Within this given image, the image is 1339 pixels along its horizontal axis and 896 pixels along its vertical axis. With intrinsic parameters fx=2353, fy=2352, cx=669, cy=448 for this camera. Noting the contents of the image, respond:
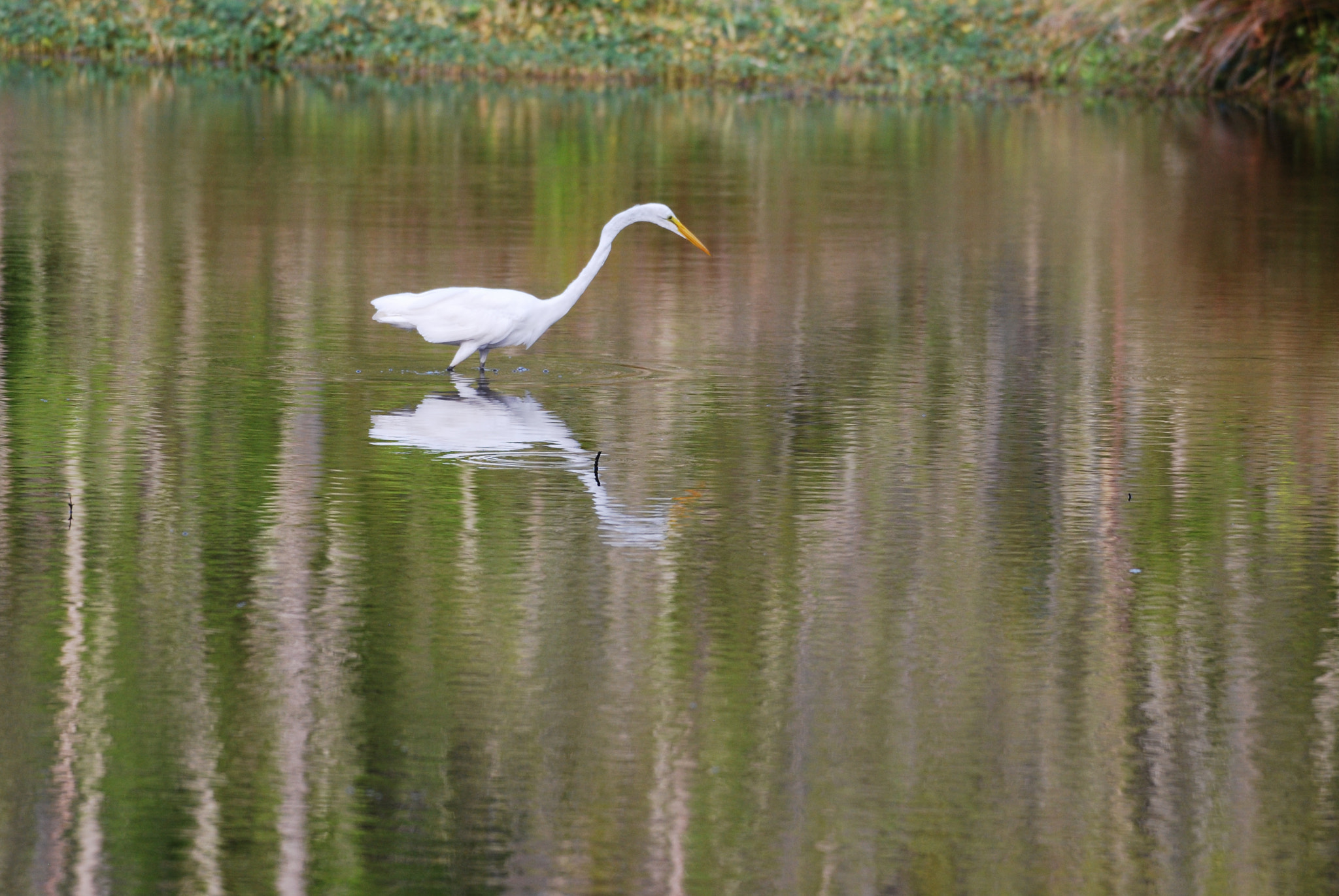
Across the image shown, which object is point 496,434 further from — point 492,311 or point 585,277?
point 585,277

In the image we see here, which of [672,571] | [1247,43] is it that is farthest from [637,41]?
[672,571]

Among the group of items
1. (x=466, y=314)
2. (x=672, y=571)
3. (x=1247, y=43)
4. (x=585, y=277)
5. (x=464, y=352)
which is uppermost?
(x=1247, y=43)

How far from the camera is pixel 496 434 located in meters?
8.94

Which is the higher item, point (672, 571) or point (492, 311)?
point (492, 311)

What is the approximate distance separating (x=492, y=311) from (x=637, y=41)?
80.0ft

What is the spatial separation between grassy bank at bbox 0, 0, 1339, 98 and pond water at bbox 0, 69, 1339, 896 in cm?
1699

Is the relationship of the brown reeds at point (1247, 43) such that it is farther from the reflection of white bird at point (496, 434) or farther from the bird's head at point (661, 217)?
the reflection of white bird at point (496, 434)

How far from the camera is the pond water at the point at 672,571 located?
194 inches

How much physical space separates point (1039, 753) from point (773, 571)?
1.67m

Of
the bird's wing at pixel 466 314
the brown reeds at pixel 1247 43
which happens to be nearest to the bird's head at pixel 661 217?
the bird's wing at pixel 466 314

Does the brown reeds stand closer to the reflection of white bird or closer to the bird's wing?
the bird's wing

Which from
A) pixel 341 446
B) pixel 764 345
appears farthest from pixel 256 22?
pixel 341 446

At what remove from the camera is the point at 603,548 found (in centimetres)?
717

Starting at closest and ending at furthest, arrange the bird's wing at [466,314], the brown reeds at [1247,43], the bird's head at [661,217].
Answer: the bird's wing at [466,314]
the bird's head at [661,217]
the brown reeds at [1247,43]
